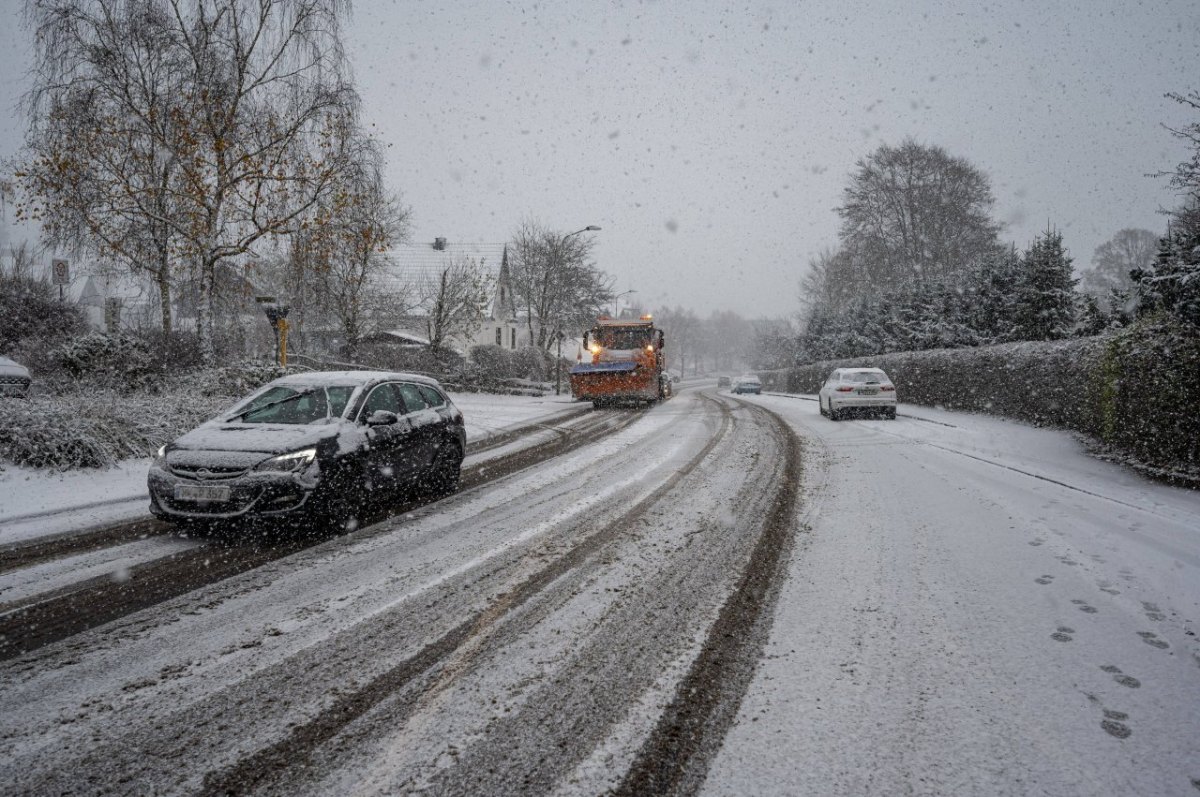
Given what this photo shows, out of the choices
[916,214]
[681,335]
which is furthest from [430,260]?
[681,335]

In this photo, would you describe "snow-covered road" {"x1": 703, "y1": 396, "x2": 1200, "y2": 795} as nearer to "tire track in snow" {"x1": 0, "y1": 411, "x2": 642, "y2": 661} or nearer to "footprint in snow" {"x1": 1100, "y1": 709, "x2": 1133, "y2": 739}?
"footprint in snow" {"x1": 1100, "y1": 709, "x2": 1133, "y2": 739}

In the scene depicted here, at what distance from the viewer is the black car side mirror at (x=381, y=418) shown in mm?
6492

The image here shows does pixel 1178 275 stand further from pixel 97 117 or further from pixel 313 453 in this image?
pixel 97 117

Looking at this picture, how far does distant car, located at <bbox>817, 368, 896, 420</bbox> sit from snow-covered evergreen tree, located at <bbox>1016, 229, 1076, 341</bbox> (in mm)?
7055

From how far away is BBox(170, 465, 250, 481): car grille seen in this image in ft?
17.7

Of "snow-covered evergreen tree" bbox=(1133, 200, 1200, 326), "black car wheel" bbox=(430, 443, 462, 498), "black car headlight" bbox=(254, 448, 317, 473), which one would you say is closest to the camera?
"black car headlight" bbox=(254, 448, 317, 473)

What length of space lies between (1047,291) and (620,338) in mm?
13765

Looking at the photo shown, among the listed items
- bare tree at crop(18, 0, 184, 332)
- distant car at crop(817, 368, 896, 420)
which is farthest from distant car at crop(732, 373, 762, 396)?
bare tree at crop(18, 0, 184, 332)

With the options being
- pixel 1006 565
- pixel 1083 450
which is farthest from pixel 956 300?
pixel 1006 565

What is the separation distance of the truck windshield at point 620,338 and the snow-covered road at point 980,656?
1578 cm

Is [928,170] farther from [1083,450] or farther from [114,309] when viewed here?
[114,309]

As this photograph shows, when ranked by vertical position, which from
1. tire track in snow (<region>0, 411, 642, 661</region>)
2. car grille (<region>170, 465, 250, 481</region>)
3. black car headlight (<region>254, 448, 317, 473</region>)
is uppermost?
black car headlight (<region>254, 448, 317, 473</region>)

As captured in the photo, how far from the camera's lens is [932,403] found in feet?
69.4

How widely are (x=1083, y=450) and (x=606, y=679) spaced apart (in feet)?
37.7
